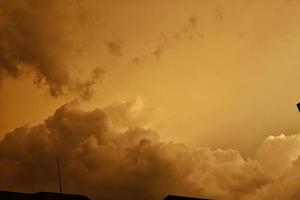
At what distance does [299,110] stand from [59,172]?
1355 inches

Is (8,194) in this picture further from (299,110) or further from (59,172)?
(299,110)

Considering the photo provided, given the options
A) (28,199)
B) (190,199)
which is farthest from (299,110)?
(28,199)

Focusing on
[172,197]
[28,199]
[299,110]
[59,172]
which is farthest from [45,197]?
[299,110]

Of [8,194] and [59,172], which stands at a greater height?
[59,172]

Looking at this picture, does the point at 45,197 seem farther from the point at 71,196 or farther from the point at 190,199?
the point at 190,199

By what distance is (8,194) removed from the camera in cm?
3975

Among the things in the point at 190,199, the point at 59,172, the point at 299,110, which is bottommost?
the point at 190,199

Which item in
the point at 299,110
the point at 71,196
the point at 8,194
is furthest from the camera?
the point at 299,110

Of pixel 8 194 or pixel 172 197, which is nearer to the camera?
pixel 8 194

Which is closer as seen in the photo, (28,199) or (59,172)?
(28,199)

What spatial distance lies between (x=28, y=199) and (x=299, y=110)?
39.2 m

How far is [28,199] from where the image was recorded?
41000 millimetres

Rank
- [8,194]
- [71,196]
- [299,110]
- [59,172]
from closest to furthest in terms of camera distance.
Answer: [8,194] → [71,196] → [59,172] → [299,110]

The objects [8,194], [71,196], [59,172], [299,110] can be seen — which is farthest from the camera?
[299,110]
